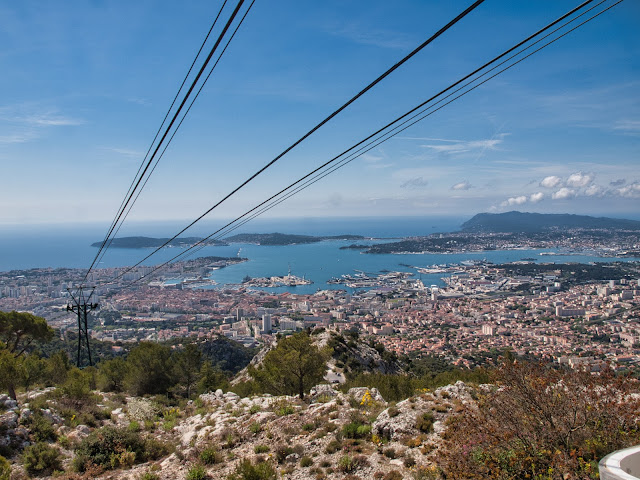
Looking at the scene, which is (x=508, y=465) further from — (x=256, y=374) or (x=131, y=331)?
(x=131, y=331)

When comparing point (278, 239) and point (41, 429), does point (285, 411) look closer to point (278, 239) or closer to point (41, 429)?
point (41, 429)

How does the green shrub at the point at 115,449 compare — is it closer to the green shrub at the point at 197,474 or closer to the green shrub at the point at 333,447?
the green shrub at the point at 197,474

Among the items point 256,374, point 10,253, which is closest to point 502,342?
point 256,374

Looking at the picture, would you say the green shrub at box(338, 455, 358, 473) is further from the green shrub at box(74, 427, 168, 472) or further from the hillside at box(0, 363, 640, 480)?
the green shrub at box(74, 427, 168, 472)

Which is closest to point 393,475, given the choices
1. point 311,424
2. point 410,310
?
point 311,424

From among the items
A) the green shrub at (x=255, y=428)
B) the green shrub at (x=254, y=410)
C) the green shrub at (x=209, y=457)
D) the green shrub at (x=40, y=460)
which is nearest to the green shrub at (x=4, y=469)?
the green shrub at (x=40, y=460)
